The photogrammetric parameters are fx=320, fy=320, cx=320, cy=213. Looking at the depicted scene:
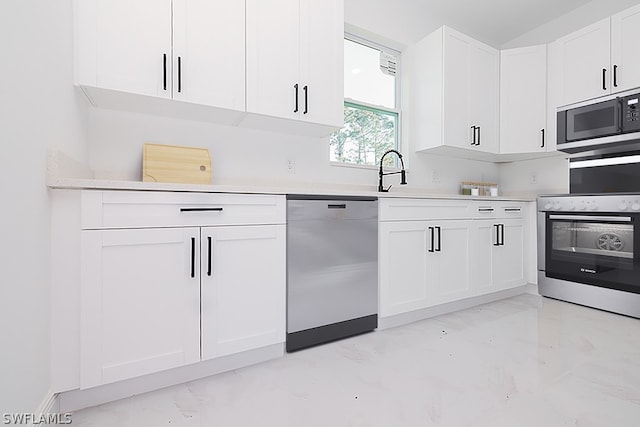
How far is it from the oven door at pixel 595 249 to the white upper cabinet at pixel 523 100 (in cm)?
76

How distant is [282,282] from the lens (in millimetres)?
1792

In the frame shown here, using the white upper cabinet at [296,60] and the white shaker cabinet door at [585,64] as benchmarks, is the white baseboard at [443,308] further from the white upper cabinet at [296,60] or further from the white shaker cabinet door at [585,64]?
the white shaker cabinet door at [585,64]

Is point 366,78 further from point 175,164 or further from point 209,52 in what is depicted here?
point 175,164

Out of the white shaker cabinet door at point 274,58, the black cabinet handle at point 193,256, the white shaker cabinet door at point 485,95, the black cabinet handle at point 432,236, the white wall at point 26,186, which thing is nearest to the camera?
the white wall at point 26,186

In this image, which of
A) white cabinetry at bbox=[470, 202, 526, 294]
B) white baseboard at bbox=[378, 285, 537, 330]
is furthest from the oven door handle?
white baseboard at bbox=[378, 285, 537, 330]

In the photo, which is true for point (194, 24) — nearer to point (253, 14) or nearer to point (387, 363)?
point (253, 14)

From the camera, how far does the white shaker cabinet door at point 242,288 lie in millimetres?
1569

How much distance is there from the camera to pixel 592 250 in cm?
274

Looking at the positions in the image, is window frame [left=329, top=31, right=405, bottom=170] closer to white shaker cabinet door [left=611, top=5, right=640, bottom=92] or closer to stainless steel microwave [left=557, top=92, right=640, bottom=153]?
stainless steel microwave [left=557, top=92, right=640, bottom=153]

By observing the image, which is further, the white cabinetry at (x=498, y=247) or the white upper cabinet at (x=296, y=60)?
the white cabinetry at (x=498, y=247)

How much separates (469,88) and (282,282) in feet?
8.54

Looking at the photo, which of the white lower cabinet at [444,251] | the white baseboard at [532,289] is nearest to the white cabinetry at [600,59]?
the white lower cabinet at [444,251]

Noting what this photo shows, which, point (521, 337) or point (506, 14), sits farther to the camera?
point (506, 14)

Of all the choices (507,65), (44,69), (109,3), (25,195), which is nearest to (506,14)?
(507,65)
